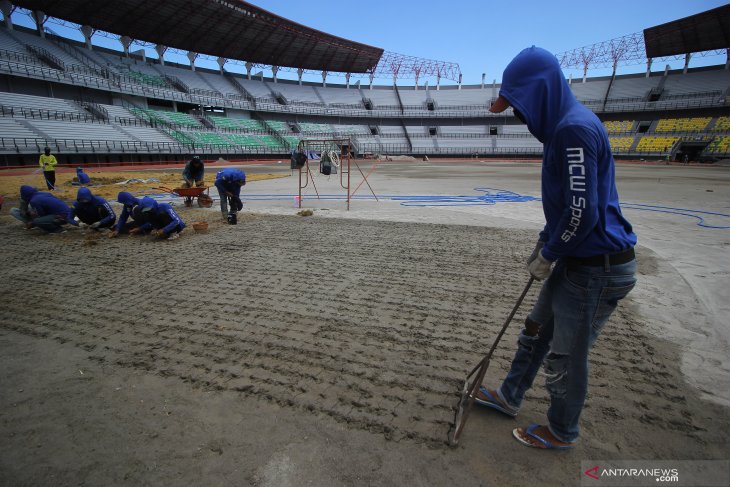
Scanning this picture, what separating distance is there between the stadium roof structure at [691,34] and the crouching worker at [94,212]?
58.4 meters

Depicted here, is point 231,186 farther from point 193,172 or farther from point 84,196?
point 193,172

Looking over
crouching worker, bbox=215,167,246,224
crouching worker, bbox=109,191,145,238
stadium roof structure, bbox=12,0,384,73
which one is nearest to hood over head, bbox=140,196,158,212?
crouching worker, bbox=109,191,145,238

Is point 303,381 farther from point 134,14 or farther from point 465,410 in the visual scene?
point 134,14

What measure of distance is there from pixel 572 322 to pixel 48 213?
32.6 feet

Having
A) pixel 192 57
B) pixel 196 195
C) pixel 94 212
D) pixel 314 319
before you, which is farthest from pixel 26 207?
pixel 192 57

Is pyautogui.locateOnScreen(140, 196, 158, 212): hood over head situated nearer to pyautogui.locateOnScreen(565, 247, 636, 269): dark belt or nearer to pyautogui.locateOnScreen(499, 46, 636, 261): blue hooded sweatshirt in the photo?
pyautogui.locateOnScreen(499, 46, 636, 261): blue hooded sweatshirt

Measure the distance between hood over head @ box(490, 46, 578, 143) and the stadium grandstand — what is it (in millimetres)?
31766

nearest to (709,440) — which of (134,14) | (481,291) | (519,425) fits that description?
(519,425)

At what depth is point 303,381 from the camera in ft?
9.02

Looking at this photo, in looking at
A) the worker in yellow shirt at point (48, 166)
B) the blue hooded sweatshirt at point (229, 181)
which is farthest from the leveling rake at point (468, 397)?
the worker in yellow shirt at point (48, 166)

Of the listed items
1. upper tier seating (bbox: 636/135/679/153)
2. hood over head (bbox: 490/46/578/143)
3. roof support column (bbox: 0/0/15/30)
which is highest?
roof support column (bbox: 0/0/15/30)

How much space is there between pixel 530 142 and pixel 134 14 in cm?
5136

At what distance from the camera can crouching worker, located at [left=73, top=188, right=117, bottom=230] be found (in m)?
7.36

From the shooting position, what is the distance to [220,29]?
4038 cm
